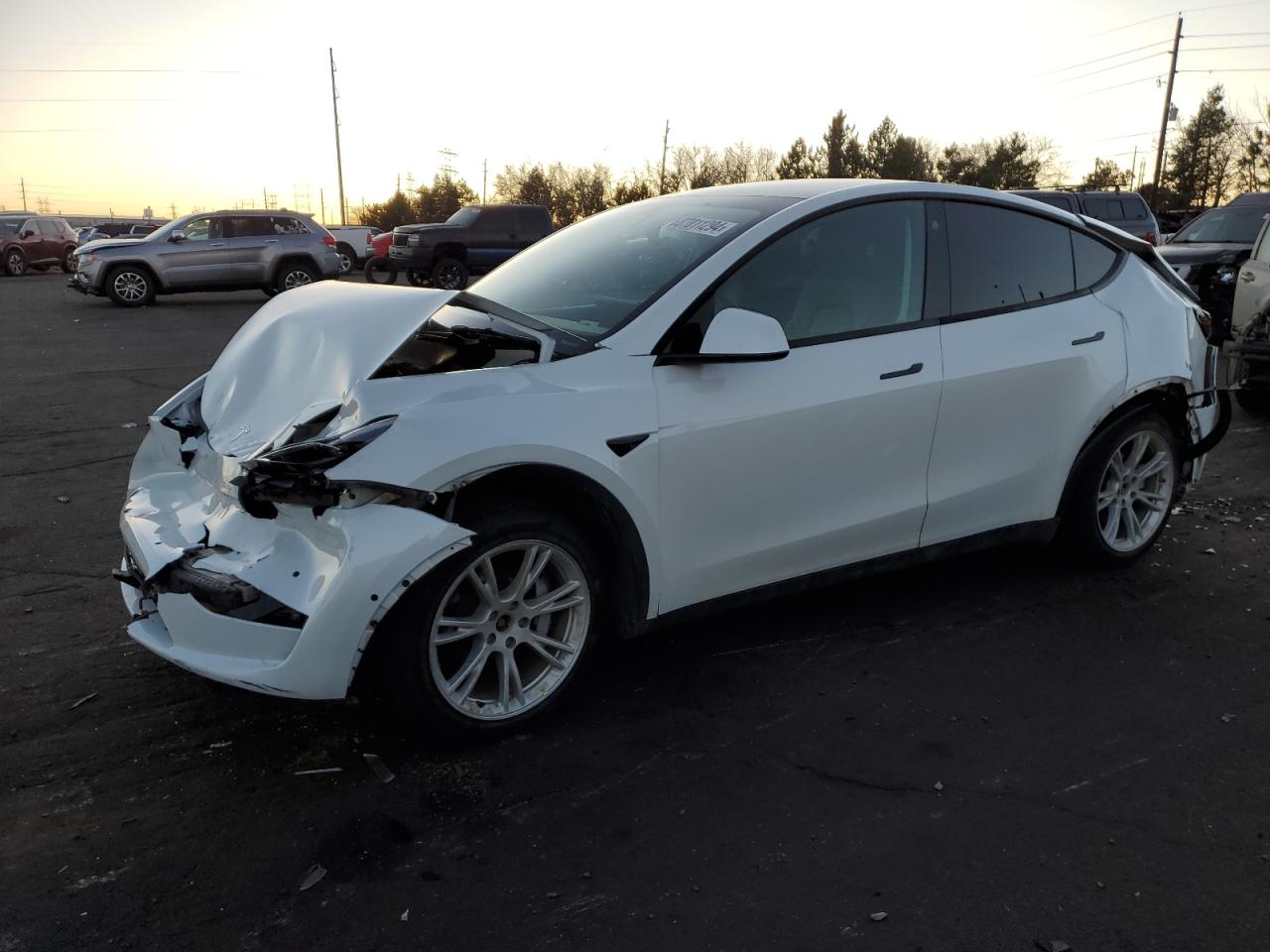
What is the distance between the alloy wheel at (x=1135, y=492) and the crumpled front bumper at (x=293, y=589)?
127 inches

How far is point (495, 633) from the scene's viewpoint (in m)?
3.22

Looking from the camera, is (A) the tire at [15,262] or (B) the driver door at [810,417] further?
(A) the tire at [15,262]

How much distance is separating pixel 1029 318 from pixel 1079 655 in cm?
139

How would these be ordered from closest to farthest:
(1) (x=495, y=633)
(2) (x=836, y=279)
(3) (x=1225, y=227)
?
(1) (x=495, y=633) < (2) (x=836, y=279) < (3) (x=1225, y=227)

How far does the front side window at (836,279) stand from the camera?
12.0 feet

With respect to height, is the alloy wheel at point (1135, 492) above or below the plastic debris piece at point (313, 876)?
above

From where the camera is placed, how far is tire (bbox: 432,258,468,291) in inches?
919

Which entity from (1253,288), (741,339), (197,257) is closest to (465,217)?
(197,257)

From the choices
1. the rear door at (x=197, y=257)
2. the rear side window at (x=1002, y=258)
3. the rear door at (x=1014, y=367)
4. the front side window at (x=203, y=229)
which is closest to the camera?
the rear door at (x=1014, y=367)

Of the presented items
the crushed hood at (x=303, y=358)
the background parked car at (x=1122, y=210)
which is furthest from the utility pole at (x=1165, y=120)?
the crushed hood at (x=303, y=358)

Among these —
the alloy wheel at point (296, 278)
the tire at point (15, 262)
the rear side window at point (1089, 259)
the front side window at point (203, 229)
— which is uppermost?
the rear side window at point (1089, 259)

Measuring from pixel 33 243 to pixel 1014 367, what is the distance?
35.4 meters

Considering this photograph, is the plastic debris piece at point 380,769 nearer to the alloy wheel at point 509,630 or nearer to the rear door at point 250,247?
the alloy wheel at point 509,630

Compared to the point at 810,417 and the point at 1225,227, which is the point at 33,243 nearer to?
the point at 1225,227
